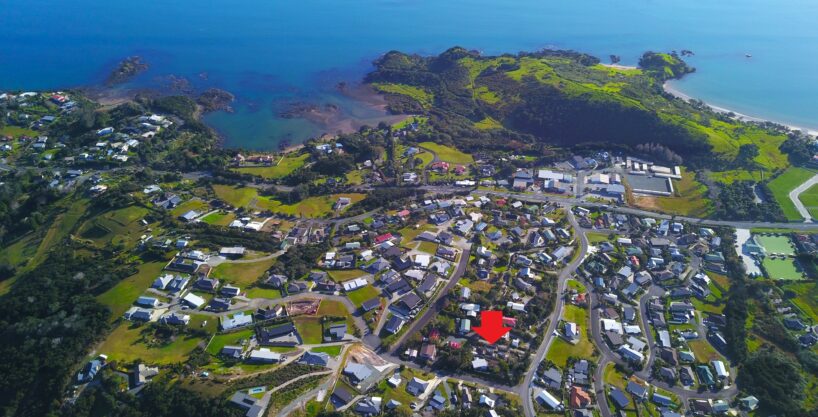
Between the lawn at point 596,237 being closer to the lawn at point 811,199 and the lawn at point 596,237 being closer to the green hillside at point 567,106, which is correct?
the green hillside at point 567,106

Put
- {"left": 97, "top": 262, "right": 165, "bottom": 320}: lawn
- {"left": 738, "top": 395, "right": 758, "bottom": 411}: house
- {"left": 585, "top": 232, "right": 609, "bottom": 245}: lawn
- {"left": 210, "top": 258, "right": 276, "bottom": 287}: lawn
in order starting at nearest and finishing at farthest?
1. {"left": 738, "top": 395, "right": 758, "bottom": 411}: house
2. {"left": 97, "top": 262, "right": 165, "bottom": 320}: lawn
3. {"left": 210, "top": 258, "right": 276, "bottom": 287}: lawn
4. {"left": 585, "top": 232, "right": 609, "bottom": 245}: lawn

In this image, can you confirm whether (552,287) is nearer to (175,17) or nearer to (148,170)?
(148,170)

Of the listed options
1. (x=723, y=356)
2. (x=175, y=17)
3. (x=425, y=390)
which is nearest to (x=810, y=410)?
(x=723, y=356)

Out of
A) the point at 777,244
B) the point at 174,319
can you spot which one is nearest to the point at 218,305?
the point at 174,319

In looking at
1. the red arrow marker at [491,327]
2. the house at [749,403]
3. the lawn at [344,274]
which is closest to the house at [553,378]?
the red arrow marker at [491,327]

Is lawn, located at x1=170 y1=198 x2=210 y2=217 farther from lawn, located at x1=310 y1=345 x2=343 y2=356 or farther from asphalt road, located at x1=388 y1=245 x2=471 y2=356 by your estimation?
asphalt road, located at x1=388 y1=245 x2=471 y2=356

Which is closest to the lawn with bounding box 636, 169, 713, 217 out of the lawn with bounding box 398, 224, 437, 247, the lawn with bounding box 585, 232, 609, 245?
the lawn with bounding box 585, 232, 609, 245
